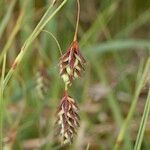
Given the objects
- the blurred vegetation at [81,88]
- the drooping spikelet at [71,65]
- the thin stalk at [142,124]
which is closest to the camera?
the drooping spikelet at [71,65]

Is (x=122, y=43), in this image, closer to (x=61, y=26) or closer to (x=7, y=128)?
(x=7, y=128)

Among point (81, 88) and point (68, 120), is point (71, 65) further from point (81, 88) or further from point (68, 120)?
point (81, 88)

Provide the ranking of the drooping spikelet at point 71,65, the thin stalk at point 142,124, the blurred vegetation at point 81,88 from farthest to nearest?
the blurred vegetation at point 81,88 → the thin stalk at point 142,124 → the drooping spikelet at point 71,65

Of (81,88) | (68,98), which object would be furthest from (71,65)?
(81,88)

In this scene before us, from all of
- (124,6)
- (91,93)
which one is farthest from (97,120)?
(124,6)

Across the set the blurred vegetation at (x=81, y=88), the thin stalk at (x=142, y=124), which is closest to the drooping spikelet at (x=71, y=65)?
the thin stalk at (x=142, y=124)

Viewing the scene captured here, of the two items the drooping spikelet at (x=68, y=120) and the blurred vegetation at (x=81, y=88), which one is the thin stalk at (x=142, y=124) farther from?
the blurred vegetation at (x=81, y=88)

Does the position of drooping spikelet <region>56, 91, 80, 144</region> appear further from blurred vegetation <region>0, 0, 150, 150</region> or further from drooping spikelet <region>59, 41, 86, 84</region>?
blurred vegetation <region>0, 0, 150, 150</region>
